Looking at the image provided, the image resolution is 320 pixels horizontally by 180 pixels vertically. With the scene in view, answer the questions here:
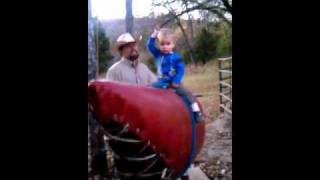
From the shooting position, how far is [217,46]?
1590 mm

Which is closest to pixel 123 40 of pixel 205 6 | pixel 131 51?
pixel 131 51

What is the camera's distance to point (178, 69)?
5.08 ft

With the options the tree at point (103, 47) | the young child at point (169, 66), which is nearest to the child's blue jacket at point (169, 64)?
the young child at point (169, 66)

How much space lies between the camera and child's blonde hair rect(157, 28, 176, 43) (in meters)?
1.56

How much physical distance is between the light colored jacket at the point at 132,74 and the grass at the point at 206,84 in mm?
106

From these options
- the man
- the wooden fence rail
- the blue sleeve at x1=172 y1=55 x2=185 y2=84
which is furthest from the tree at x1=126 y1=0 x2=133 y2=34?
the wooden fence rail

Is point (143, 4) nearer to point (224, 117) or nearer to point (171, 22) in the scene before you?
point (171, 22)

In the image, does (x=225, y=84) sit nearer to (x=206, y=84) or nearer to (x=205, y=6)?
(x=206, y=84)

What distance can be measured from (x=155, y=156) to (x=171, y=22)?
0.39 metres

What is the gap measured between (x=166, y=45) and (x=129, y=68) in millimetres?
124

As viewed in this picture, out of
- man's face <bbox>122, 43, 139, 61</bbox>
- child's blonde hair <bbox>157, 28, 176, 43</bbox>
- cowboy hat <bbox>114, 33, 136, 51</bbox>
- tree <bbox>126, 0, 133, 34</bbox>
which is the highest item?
tree <bbox>126, 0, 133, 34</bbox>

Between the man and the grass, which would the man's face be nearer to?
the man
